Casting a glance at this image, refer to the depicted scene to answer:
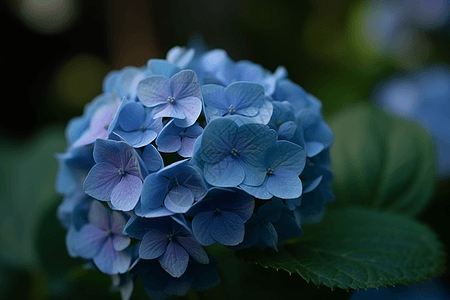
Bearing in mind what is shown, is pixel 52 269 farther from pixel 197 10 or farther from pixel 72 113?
pixel 197 10

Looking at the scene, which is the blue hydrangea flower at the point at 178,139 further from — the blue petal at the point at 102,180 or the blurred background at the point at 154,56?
the blurred background at the point at 154,56

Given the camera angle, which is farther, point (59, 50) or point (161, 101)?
point (59, 50)

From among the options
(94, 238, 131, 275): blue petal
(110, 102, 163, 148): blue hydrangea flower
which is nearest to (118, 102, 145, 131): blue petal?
(110, 102, 163, 148): blue hydrangea flower

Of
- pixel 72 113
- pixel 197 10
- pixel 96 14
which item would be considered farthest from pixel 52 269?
pixel 197 10

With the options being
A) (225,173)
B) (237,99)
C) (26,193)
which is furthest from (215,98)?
(26,193)

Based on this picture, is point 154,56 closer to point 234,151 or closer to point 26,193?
point 26,193

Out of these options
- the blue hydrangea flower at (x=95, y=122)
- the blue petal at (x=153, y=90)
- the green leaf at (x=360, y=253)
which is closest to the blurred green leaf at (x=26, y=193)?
the blue hydrangea flower at (x=95, y=122)

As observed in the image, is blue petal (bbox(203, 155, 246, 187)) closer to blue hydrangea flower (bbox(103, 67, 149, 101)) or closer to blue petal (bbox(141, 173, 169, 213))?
blue petal (bbox(141, 173, 169, 213))
